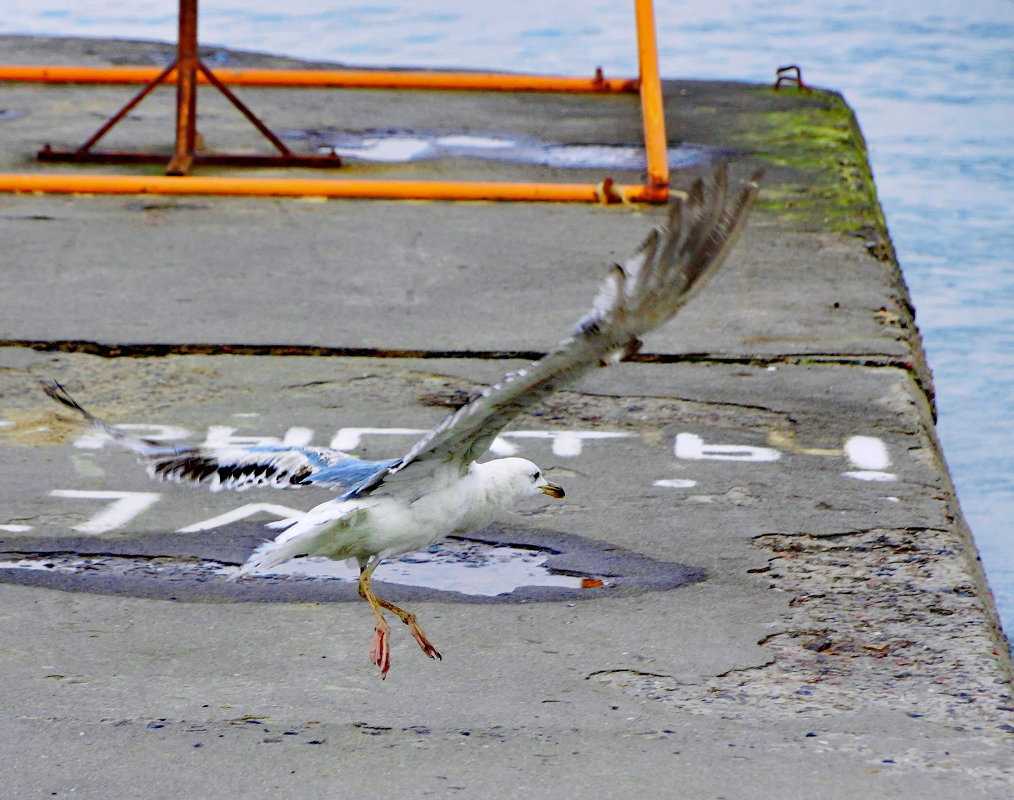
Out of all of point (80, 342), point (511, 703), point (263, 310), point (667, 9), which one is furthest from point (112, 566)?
point (667, 9)

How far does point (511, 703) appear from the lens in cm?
371

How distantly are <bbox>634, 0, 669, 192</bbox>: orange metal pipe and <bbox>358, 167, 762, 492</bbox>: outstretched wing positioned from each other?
184 inches

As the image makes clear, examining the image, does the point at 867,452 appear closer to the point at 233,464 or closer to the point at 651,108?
the point at 233,464

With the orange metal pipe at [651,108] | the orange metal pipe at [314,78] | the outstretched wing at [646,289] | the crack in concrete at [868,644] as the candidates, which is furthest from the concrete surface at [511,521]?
the orange metal pipe at [314,78]

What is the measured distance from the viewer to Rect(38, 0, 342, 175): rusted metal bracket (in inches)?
324

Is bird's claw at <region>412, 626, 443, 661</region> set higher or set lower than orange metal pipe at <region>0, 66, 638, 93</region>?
lower

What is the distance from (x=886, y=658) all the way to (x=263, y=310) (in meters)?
3.43

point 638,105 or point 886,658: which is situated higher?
point 638,105

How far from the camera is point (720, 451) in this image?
5.27m

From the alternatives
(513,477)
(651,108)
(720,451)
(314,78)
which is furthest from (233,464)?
(314,78)

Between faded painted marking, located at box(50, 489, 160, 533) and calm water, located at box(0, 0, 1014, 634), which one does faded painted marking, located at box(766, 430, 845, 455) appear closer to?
faded painted marking, located at box(50, 489, 160, 533)

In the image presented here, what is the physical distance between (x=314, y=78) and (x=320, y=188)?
2.72 meters

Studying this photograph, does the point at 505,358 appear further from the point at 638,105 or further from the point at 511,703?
the point at 638,105

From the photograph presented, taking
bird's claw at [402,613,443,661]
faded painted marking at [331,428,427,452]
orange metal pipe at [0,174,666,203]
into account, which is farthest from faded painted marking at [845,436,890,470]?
orange metal pipe at [0,174,666,203]
